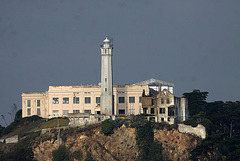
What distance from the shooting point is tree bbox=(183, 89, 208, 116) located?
127100 mm

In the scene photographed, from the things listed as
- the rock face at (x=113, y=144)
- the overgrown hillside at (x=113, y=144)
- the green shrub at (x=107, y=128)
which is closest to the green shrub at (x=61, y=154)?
the overgrown hillside at (x=113, y=144)

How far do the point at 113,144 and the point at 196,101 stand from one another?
32117 mm

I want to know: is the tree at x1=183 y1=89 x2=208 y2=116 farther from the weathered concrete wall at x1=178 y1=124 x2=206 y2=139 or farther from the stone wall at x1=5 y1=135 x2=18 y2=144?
the stone wall at x1=5 y1=135 x2=18 y2=144

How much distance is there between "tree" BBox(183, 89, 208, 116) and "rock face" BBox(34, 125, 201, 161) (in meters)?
21.6

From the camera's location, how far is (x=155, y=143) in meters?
103

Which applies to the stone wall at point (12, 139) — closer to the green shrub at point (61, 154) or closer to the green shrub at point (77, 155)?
the green shrub at point (61, 154)

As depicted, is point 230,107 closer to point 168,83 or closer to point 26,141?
point 168,83

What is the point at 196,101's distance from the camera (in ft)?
425

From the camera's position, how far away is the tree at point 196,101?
12710cm

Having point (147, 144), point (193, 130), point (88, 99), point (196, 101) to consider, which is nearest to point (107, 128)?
point (147, 144)

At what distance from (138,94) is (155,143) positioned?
22.6m

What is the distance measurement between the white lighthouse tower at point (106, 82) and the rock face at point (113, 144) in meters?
9.68

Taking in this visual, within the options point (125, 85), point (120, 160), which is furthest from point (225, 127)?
point (120, 160)

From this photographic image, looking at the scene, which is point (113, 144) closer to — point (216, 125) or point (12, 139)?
point (12, 139)
